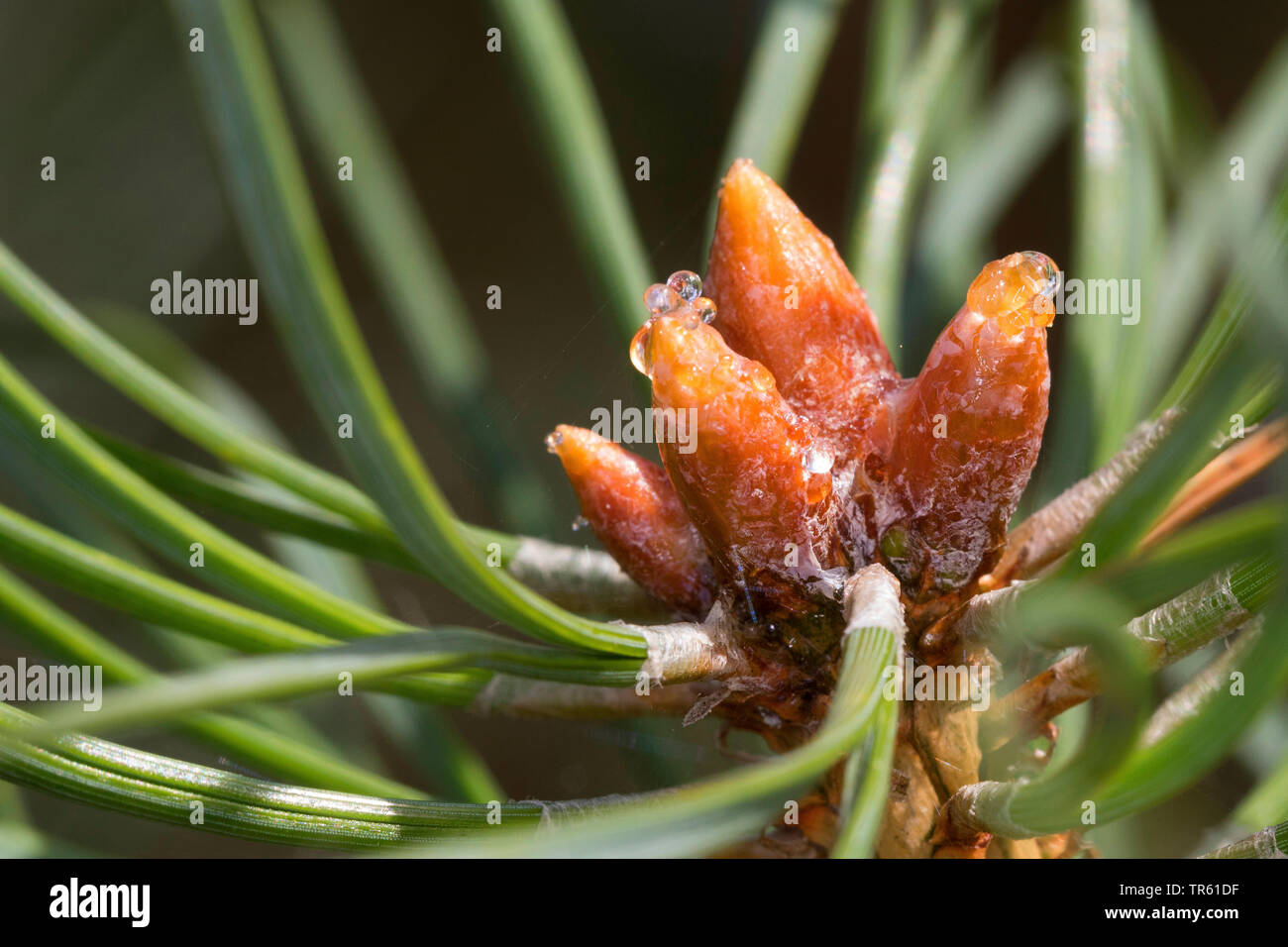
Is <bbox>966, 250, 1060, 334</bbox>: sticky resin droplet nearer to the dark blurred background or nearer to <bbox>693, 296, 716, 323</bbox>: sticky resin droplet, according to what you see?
<bbox>693, 296, 716, 323</bbox>: sticky resin droplet

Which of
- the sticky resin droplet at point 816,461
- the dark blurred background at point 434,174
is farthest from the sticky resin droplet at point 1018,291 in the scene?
the dark blurred background at point 434,174

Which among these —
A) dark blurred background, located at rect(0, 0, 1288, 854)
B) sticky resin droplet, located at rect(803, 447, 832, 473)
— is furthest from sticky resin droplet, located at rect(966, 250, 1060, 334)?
dark blurred background, located at rect(0, 0, 1288, 854)

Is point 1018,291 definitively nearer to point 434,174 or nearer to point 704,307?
point 704,307

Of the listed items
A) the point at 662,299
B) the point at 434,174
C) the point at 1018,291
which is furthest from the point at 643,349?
the point at 434,174

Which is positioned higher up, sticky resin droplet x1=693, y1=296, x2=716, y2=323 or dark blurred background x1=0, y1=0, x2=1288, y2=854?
dark blurred background x1=0, y1=0, x2=1288, y2=854

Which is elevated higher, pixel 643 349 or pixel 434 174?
pixel 434 174

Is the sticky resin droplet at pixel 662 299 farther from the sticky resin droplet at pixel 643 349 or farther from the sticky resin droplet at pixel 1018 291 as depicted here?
the sticky resin droplet at pixel 1018 291

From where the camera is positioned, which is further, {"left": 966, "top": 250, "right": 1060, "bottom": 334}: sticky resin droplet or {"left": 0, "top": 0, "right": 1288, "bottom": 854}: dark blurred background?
{"left": 0, "top": 0, "right": 1288, "bottom": 854}: dark blurred background
